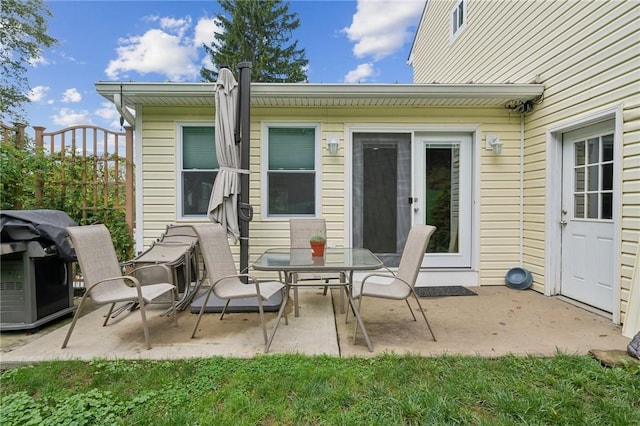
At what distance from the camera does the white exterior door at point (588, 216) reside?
11.4ft

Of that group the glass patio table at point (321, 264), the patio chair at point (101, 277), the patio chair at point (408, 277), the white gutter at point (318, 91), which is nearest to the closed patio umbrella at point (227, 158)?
the white gutter at point (318, 91)

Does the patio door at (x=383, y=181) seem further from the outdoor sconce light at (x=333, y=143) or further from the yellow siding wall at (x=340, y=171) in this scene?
the outdoor sconce light at (x=333, y=143)

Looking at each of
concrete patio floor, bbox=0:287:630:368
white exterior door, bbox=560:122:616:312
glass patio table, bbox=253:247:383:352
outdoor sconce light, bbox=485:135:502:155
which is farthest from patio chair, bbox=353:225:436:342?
outdoor sconce light, bbox=485:135:502:155

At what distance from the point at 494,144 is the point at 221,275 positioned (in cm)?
412

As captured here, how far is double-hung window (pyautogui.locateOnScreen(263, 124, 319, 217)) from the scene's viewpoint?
4723 mm

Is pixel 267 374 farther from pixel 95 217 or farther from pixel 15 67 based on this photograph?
pixel 15 67

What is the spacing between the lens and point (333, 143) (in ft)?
15.0

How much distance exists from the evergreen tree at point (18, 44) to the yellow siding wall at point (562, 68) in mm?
12545

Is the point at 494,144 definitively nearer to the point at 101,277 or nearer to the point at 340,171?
the point at 340,171

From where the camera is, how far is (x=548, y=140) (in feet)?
13.8

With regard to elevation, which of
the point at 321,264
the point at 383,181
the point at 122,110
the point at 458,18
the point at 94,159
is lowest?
the point at 321,264

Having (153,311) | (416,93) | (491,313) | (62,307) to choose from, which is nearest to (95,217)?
(62,307)

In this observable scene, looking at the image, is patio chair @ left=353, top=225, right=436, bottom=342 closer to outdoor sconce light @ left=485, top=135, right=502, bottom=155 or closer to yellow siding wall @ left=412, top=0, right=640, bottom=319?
yellow siding wall @ left=412, top=0, right=640, bottom=319

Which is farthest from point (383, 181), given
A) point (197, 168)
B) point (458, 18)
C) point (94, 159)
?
point (458, 18)
